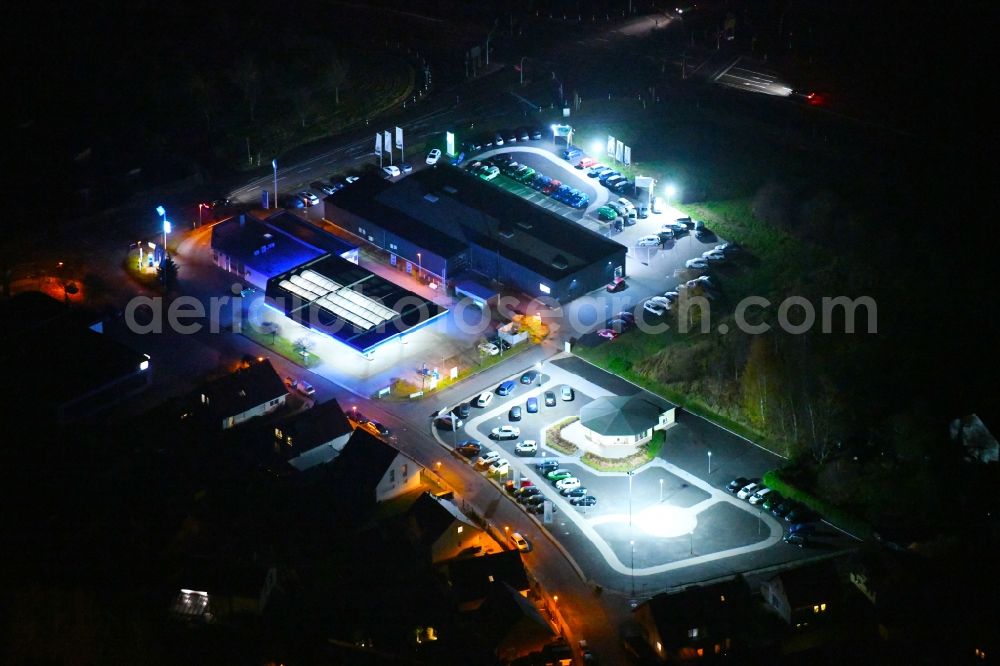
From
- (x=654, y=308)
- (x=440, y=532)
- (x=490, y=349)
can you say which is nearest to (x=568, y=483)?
(x=440, y=532)

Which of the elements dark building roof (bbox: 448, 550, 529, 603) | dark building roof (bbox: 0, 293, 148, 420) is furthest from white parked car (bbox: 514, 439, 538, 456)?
dark building roof (bbox: 0, 293, 148, 420)

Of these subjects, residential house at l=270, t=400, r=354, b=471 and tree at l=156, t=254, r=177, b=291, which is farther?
tree at l=156, t=254, r=177, b=291

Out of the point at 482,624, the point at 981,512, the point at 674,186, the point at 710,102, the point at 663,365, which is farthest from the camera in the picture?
the point at 710,102

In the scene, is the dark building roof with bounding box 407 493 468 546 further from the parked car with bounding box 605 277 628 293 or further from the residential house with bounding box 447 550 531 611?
the parked car with bounding box 605 277 628 293

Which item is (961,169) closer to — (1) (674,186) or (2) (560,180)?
(1) (674,186)

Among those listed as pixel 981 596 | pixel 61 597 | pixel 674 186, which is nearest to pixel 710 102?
pixel 674 186

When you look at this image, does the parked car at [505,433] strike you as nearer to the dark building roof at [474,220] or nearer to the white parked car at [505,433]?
the white parked car at [505,433]

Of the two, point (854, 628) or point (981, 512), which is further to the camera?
point (981, 512)
